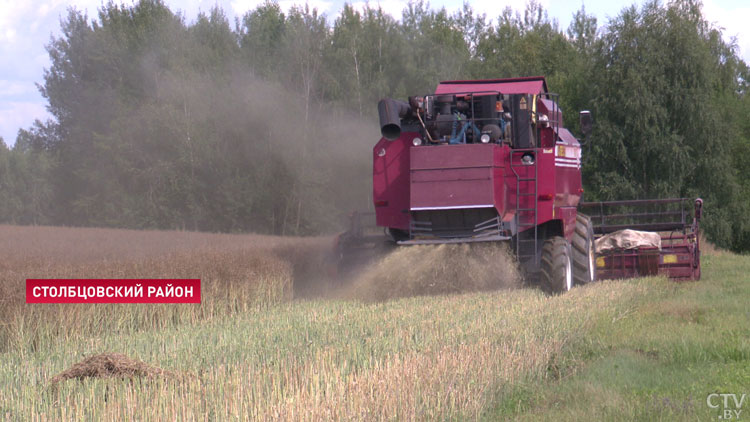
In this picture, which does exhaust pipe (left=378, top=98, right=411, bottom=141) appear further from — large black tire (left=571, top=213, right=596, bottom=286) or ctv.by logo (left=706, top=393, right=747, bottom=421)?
ctv.by logo (left=706, top=393, right=747, bottom=421)

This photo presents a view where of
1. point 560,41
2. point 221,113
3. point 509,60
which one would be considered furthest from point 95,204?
point 560,41

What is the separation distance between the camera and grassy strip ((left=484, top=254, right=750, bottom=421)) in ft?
18.7

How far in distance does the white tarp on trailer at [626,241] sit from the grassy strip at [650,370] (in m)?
4.01

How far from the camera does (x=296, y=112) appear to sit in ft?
115

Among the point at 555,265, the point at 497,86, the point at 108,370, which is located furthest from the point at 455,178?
the point at 108,370

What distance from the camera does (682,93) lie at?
102 ft

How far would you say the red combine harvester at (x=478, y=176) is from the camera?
11375 mm

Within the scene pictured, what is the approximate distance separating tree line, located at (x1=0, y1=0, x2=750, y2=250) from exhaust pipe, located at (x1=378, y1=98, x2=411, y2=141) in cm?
1556

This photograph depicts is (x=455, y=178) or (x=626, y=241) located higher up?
(x=455, y=178)

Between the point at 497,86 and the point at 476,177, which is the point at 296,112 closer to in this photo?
the point at 497,86

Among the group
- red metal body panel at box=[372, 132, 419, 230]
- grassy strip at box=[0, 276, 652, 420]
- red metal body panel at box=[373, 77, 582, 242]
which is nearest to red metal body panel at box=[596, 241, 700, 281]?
red metal body panel at box=[373, 77, 582, 242]

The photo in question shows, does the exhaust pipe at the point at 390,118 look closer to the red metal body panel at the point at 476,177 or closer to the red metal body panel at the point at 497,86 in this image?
the red metal body panel at the point at 476,177

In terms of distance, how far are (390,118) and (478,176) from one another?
1.55 m

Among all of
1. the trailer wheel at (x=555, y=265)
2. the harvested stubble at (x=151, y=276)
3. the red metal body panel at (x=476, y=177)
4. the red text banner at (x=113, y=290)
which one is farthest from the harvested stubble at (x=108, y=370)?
the trailer wheel at (x=555, y=265)
